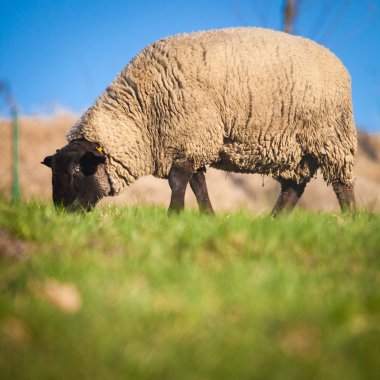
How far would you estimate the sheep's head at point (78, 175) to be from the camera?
5352 millimetres

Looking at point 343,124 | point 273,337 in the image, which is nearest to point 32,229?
point 273,337

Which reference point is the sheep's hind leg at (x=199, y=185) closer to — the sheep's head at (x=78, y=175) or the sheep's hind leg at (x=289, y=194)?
the sheep's head at (x=78, y=175)

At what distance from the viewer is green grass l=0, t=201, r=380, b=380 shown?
67.1 inches

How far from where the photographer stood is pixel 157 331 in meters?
1.94

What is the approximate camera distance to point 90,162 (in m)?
5.57

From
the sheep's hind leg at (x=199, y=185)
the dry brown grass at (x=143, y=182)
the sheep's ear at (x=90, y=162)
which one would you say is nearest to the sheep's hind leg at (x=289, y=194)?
the sheep's hind leg at (x=199, y=185)

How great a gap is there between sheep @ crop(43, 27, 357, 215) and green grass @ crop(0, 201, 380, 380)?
2.01 meters

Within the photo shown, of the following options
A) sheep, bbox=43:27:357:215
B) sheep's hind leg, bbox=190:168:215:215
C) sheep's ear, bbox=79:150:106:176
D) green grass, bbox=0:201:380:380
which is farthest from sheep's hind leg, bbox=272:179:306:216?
green grass, bbox=0:201:380:380

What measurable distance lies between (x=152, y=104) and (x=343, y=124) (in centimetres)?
226

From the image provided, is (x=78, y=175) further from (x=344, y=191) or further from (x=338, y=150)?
(x=344, y=191)

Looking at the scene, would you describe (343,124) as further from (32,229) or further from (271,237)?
(32,229)

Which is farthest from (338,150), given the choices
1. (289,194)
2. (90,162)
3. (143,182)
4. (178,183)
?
(143,182)

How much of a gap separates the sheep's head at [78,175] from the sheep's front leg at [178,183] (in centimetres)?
77

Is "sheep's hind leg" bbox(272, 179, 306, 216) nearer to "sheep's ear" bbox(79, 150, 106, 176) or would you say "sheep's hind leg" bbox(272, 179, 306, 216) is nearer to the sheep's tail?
the sheep's tail
